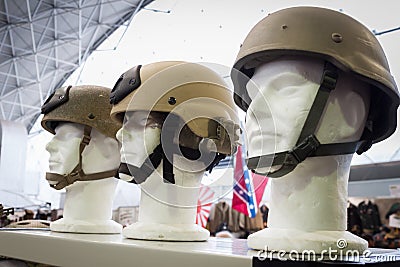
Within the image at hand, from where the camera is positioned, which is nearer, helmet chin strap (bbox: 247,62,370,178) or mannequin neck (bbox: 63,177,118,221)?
helmet chin strap (bbox: 247,62,370,178)

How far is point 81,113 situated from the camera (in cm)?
163

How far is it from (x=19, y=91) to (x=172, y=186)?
411 inches

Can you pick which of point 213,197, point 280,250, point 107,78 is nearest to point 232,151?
point 213,197

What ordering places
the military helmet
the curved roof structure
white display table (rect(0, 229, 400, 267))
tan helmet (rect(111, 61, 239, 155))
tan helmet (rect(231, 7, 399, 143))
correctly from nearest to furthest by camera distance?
white display table (rect(0, 229, 400, 267)), tan helmet (rect(231, 7, 399, 143)), tan helmet (rect(111, 61, 239, 155)), the military helmet, the curved roof structure

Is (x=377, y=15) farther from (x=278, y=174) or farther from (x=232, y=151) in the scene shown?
(x=278, y=174)

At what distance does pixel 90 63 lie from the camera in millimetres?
8797

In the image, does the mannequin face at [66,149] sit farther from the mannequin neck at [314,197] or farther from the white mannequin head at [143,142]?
the mannequin neck at [314,197]

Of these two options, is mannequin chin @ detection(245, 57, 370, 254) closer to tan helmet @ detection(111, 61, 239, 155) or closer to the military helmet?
tan helmet @ detection(111, 61, 239, 155)

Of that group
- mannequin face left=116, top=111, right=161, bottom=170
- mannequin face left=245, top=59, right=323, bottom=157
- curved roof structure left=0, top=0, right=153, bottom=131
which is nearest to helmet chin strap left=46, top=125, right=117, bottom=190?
mannequin face left=116, top=111, right=161, bottom=170

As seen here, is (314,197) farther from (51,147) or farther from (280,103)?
(51,147)

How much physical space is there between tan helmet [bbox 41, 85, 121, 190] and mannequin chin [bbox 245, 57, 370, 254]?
77 cm

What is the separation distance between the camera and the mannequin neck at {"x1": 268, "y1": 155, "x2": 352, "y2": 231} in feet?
3.20

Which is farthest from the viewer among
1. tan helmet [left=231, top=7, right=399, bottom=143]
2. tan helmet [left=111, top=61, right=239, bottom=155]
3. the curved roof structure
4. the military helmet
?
the curved roof structure

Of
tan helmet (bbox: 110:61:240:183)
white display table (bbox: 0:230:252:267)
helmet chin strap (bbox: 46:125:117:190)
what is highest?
tan helmet (bbox: 110:61:240:183)
